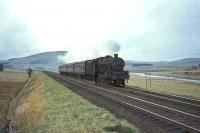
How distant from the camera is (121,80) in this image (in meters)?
42.2

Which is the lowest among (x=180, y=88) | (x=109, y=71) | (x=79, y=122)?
(x=79, y=122)

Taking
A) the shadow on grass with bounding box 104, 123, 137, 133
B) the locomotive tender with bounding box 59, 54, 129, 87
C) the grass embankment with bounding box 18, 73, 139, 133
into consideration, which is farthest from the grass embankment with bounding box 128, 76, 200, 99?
the shadow on grass with bounding box 104, 123, 137, 133

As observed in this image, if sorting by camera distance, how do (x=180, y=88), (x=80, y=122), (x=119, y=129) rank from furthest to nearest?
1. (x=180, y=88)
2. (x=80, y=122)
3. (x=119, y=129)

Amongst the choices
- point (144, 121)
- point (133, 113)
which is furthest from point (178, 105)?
point (144, 121)

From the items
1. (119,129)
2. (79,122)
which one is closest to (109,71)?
(79,122)

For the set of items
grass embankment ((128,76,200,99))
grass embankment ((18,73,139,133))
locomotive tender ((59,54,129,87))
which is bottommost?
grass embankment ((18,73,139,133))

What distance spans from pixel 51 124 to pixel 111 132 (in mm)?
3812

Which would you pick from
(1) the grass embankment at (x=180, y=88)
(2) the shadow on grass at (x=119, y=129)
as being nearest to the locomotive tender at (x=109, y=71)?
(1) the grass embankment at (x=180, y=88)

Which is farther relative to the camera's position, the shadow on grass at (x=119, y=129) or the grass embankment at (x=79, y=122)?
the grass embankment at (x=79, y=122)

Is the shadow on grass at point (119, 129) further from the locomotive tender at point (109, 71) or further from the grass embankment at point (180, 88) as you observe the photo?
the locomotive tender at point (109, 71)

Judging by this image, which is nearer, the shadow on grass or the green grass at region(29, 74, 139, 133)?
the shadow on grass

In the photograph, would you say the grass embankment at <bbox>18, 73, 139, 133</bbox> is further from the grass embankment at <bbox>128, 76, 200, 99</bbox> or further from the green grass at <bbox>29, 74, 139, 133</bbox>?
the grass embankment at <bbox>128, 76, 200, 99</bbox>

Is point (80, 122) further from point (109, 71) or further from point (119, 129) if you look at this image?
point (109, 71)

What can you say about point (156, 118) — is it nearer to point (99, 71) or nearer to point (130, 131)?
point (130, 131)
